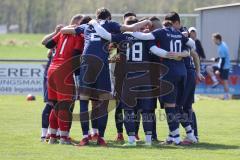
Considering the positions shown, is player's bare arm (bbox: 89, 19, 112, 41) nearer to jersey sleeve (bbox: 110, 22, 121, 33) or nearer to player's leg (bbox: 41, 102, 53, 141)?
jersey sleeve (bbox: 110, 22, 121, 33)

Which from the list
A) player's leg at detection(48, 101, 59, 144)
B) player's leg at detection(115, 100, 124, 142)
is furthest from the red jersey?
player's leg at detection(115, 100, 124, 142)

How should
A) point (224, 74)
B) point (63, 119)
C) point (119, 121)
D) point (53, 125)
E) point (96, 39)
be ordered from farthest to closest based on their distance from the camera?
point (224, 74), point (119, 121), point (53, 125), point (63, 119), point (96, 39)

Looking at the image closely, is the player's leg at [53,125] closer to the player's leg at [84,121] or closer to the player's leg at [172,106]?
the player's leg at [84,121]

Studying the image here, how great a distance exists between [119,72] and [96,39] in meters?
0.75

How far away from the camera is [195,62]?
47.8 ft

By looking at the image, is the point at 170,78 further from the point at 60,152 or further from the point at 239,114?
the point at 239,114

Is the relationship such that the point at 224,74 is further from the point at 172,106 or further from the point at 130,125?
the point at 130,125

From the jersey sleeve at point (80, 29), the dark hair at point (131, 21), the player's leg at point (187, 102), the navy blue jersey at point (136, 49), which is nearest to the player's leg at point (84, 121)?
the navy blue jersey at point (136, 49)

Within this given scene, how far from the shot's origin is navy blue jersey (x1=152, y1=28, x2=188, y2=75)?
13.7m

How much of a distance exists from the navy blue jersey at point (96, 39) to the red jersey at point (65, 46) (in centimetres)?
28

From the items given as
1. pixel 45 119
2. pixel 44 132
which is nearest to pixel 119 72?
pixel 45 119

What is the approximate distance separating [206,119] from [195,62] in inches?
210

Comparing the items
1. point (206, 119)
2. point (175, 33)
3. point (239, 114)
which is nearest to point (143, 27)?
point (175, 33)

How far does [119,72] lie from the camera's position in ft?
45.7
